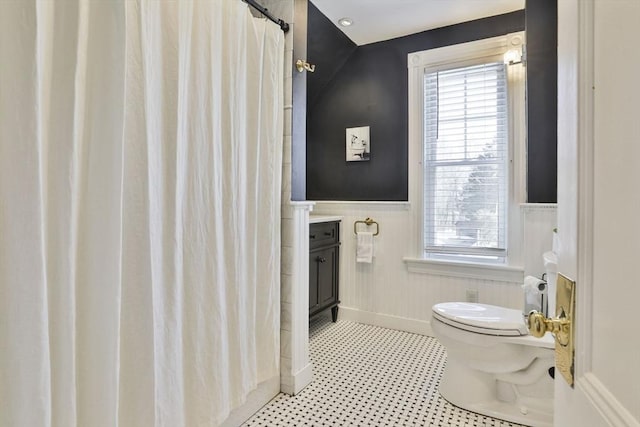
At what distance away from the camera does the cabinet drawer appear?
263cm

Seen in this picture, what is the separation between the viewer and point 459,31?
107 inches

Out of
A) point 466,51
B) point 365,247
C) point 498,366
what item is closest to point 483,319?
point 498,366

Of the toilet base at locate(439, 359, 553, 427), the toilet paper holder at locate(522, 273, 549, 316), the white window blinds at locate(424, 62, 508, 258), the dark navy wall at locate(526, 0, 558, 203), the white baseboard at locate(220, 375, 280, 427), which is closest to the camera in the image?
the white baseboard at locate(220, 375, 280, 427)

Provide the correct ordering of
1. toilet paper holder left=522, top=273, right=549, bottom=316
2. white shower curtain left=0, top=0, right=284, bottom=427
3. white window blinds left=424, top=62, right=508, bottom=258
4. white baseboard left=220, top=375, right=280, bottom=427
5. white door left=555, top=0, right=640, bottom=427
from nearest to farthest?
white door left=555, top=0, right=640, bottom=427
white shower curtain left=0, top=0, right=284, bottom=427
white baseboard left=220, top=375, right=280, bottom=427
toilet paper holder left=522, top=273, right=549, bottom=316
white window blinds left=424, top=62, right=508, bottom=258

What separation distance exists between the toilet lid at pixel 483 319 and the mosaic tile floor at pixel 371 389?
451mm

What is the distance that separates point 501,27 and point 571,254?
2.67 meters

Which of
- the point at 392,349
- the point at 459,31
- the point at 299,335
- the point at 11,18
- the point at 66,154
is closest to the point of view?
the point at 11,18

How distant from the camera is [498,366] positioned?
1757 millimetres

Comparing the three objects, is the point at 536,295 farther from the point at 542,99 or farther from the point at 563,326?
the point at 563,326

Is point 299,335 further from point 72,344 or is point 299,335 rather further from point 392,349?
point 72,344

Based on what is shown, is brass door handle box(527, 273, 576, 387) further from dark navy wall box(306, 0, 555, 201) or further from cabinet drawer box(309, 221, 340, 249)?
dark navy wall box(306, 0, 555, 201)

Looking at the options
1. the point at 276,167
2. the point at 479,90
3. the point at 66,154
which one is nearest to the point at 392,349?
the point at 276,167

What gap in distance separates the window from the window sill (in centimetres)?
7

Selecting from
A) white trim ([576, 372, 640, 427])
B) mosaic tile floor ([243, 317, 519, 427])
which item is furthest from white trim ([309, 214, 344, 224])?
white trim ([576, 372, 640, 427])
